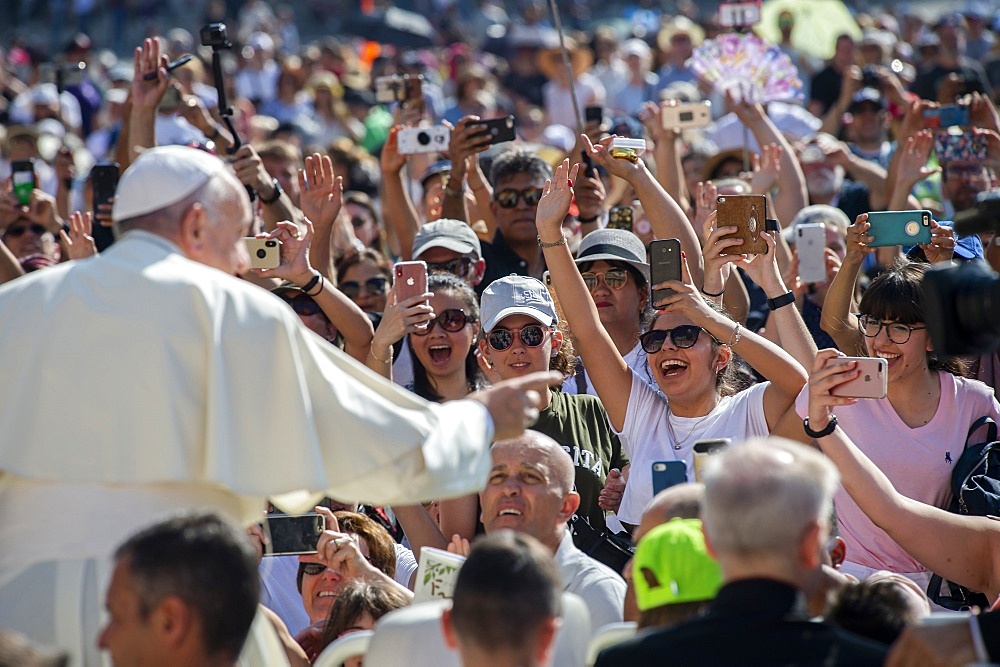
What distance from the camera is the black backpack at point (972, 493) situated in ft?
16.4

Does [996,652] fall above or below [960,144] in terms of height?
below

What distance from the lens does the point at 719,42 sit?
8.70 metres

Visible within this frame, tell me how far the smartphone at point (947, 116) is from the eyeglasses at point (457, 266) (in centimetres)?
303

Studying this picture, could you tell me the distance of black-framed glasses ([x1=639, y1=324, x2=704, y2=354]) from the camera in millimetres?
5359

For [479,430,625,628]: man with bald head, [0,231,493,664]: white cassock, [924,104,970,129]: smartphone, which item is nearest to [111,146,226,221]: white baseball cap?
[0,231,493,664]: white cassock

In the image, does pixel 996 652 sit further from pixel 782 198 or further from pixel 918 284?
pixel 782 198

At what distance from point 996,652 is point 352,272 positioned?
4694 millimetres

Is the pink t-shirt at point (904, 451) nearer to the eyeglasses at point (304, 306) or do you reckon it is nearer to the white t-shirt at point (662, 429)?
the white t-shirt at point (662, 429)

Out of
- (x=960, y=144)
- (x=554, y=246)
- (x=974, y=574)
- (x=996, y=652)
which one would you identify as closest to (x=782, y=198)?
(x=960, y=144)

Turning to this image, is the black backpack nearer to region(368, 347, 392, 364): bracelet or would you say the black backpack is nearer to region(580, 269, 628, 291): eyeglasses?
region(580, 269, 628, 291): eyeglasses

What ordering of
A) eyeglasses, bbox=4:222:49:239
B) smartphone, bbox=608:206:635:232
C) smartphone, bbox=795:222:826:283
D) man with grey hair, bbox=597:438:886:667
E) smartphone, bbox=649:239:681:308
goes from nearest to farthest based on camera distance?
man with grey hair, bbox=597:438:886:667 → smartphone, bbox=649:239:681:308 → smartphone, bbox=795:222:826:283 → smartphone, bbox=608:206:635:232 → eyeglasses, bbox=4:222:49:239

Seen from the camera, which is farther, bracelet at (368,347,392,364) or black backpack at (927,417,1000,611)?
bracelet at (368,347,392,364)

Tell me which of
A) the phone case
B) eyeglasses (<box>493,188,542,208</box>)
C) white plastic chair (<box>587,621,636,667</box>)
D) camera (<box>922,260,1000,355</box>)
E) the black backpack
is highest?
camera (<box>922,260,1000,355</box>)

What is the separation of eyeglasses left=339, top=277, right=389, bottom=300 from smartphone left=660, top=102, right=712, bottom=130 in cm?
181
